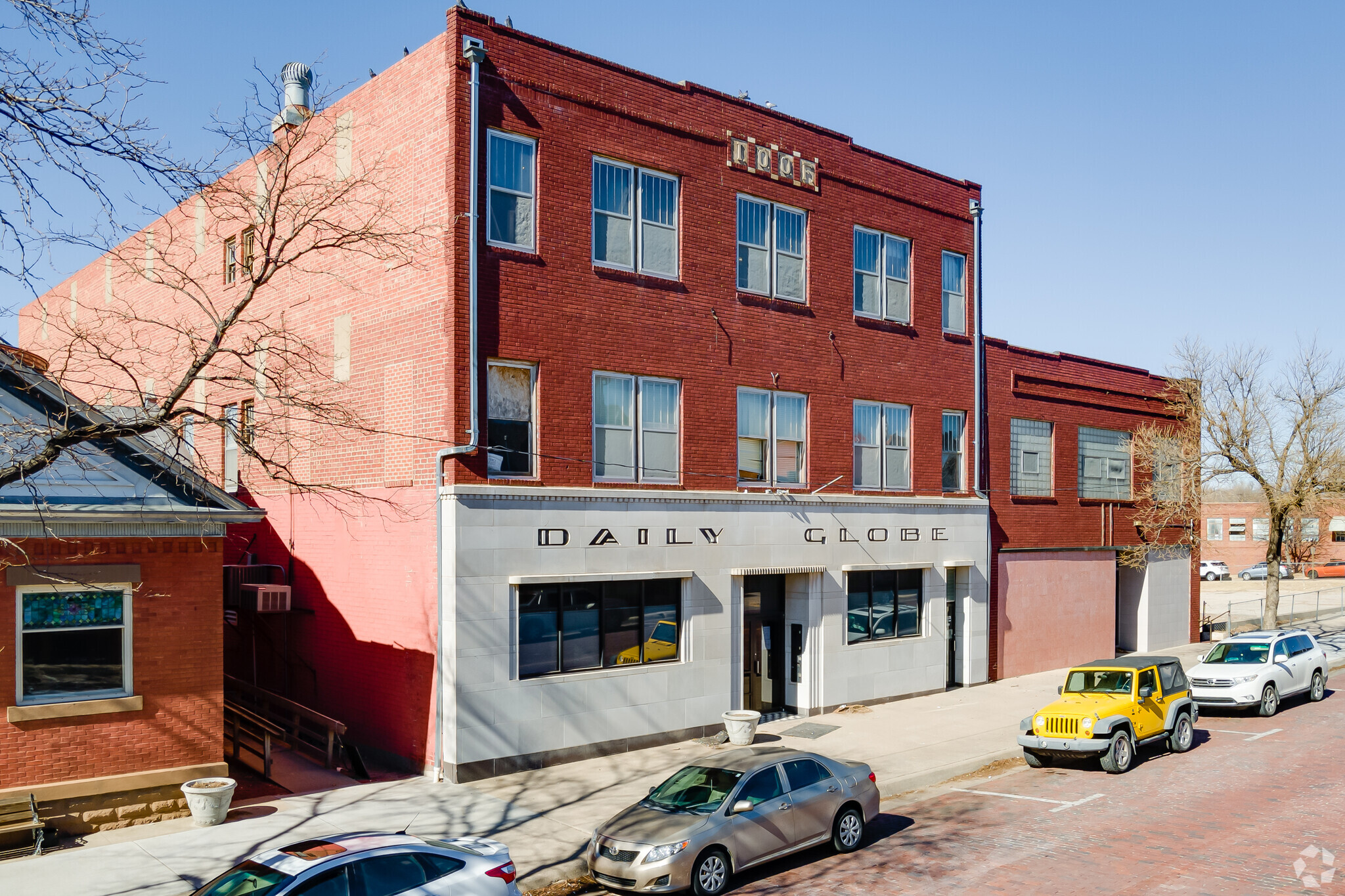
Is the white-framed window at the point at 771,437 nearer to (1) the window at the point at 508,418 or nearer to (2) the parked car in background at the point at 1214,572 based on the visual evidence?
(1) the window at the point at 508,418

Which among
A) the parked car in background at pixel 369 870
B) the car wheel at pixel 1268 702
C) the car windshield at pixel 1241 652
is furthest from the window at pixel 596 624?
the car wheel at pixel 1268 702

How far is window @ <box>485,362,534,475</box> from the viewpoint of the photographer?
18.5m

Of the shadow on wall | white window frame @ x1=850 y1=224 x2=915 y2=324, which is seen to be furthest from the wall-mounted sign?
the shadow on wall

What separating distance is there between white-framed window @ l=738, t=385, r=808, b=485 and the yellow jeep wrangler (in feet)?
24.0

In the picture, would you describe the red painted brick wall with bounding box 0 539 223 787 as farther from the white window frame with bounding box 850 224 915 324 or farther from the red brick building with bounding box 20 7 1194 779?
the white window frame with bounding box 850 224 915 324

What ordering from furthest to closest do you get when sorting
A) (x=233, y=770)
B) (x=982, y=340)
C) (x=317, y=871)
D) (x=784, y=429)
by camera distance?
1. (x=982, y=340)
2. (x=784, y=429)
3. (x=233, y=770)
4. (x=317, y=871)

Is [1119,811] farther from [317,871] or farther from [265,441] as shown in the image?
[265,441]

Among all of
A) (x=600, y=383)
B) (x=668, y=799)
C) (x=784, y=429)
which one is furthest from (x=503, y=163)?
(x=668, y=799)

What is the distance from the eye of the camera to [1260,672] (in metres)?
23.3

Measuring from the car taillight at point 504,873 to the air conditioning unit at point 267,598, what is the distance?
40.9ft

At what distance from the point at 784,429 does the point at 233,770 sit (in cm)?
1302

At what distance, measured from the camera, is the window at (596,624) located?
18578 mm

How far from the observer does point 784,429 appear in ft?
76.8

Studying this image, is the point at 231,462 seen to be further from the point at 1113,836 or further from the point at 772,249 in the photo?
the point at 1113,836
